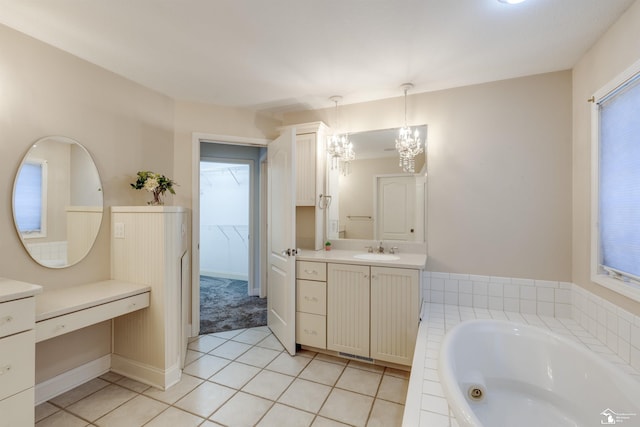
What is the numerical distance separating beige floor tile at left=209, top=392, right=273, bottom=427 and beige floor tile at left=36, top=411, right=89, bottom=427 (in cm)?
77

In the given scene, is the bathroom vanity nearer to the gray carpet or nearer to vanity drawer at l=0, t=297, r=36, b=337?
the gray carpet

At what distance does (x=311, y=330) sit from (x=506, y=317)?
156cm

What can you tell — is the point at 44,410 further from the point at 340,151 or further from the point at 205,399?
the point at 340,151

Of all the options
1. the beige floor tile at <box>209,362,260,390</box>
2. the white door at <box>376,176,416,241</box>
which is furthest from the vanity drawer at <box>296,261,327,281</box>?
the beige floor tile at <box>209,362,260,390</box>

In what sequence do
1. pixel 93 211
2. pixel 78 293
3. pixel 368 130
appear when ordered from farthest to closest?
pixel 368 130
pixel 93 211
pixel 78 293

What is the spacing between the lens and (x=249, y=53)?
1925mm

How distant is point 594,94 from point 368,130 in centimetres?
160

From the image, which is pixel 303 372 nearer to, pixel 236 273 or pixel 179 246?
pixel 179 246

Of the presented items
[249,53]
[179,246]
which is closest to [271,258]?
[179,246]

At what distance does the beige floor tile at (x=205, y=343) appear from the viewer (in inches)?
98.7

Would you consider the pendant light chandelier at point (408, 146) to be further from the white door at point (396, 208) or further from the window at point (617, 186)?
the window at point (617, 186)

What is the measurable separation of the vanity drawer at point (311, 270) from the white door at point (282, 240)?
62mm

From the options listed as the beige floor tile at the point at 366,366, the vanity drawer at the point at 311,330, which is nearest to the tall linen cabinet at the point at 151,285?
the vanity drawer at the point at 311,330

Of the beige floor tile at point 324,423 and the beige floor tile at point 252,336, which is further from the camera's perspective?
the beige floor tile at point 252,336
